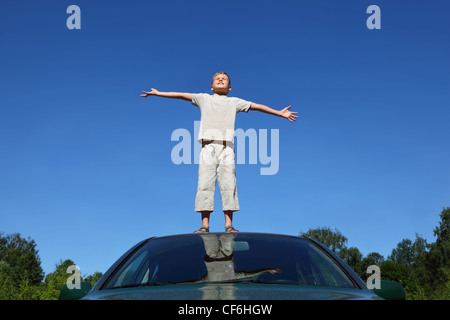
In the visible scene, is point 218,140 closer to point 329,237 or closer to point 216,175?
point 216,175

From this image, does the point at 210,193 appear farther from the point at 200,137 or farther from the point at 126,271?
the point at 126,271

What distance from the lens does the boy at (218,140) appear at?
20.4 feet

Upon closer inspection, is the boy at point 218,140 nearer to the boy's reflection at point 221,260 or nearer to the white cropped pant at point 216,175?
the white cropped pant at point 216,175

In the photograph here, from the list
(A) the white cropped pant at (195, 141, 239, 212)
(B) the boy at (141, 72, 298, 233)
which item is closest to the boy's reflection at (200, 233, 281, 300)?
(B) the boy at (141, 72, 298, 233)

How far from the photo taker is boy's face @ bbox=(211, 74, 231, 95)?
7043 mm

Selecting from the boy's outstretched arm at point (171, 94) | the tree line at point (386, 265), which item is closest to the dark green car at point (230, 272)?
the boy's outstretched arm at point (171, 94)

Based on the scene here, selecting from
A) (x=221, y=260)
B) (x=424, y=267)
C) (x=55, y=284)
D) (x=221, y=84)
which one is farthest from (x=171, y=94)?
(x=424, y=267)

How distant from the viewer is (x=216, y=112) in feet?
22.0

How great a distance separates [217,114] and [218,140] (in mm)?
393

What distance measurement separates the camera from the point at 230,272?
2818mm

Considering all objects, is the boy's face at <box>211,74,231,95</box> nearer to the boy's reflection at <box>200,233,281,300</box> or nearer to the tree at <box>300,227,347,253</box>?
the boy's reflection at <box>200,233,281,300</box>

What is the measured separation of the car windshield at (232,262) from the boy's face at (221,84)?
3.85 metres

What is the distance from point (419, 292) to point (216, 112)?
246 ft
